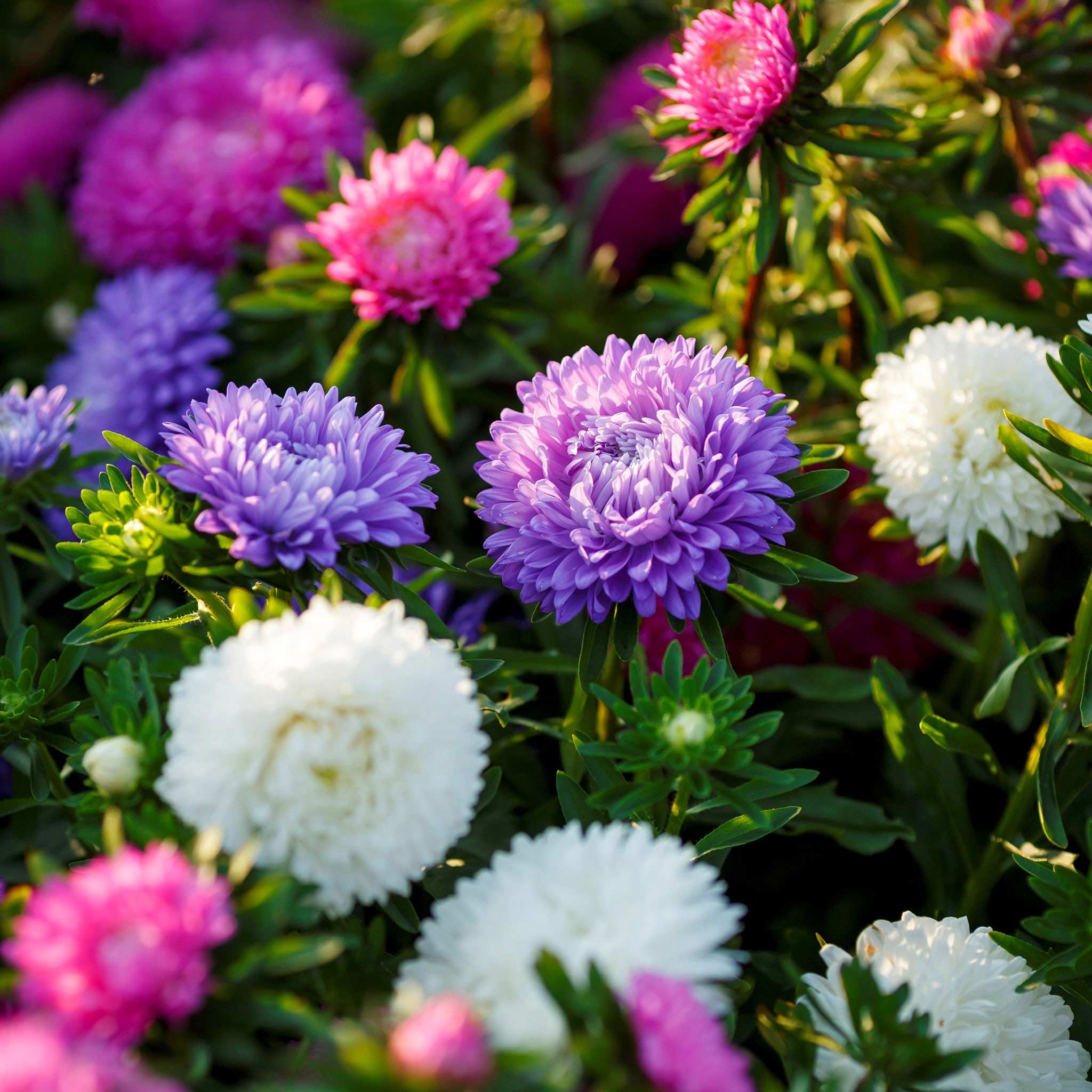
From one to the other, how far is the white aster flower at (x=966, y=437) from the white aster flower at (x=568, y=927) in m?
0.48

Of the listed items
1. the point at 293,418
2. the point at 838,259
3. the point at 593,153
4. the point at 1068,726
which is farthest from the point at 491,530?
the point at 593,153

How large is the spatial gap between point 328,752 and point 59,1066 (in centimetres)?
23

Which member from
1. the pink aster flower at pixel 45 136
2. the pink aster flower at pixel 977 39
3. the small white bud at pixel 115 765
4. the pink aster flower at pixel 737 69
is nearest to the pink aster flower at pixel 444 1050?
the small white bud at pixel 115 765

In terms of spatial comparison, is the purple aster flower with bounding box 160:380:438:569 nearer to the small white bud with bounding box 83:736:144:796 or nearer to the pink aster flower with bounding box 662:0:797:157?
the small white bud with bounding box 83:736:144:796

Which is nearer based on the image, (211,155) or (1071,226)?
(1071,226)

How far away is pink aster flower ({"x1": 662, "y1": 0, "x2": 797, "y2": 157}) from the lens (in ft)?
3.24

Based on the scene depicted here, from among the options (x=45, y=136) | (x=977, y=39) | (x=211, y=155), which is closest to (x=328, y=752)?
(x=977, y=39)

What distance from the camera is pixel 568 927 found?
0.68 m

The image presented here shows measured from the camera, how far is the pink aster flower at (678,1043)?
58 cm

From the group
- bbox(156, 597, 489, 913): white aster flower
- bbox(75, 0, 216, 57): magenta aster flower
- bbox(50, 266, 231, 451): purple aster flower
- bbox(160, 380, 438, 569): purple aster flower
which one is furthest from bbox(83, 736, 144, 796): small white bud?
bbox(75, 0, 216, 57): magenta aster flower

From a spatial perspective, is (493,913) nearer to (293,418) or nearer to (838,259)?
(293,418)

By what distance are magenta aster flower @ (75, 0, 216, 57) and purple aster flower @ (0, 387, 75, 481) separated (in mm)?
1280

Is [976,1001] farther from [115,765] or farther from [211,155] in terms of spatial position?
[211,155]

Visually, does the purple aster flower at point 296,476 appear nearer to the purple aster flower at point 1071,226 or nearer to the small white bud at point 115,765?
the small white bud at point 115,765
